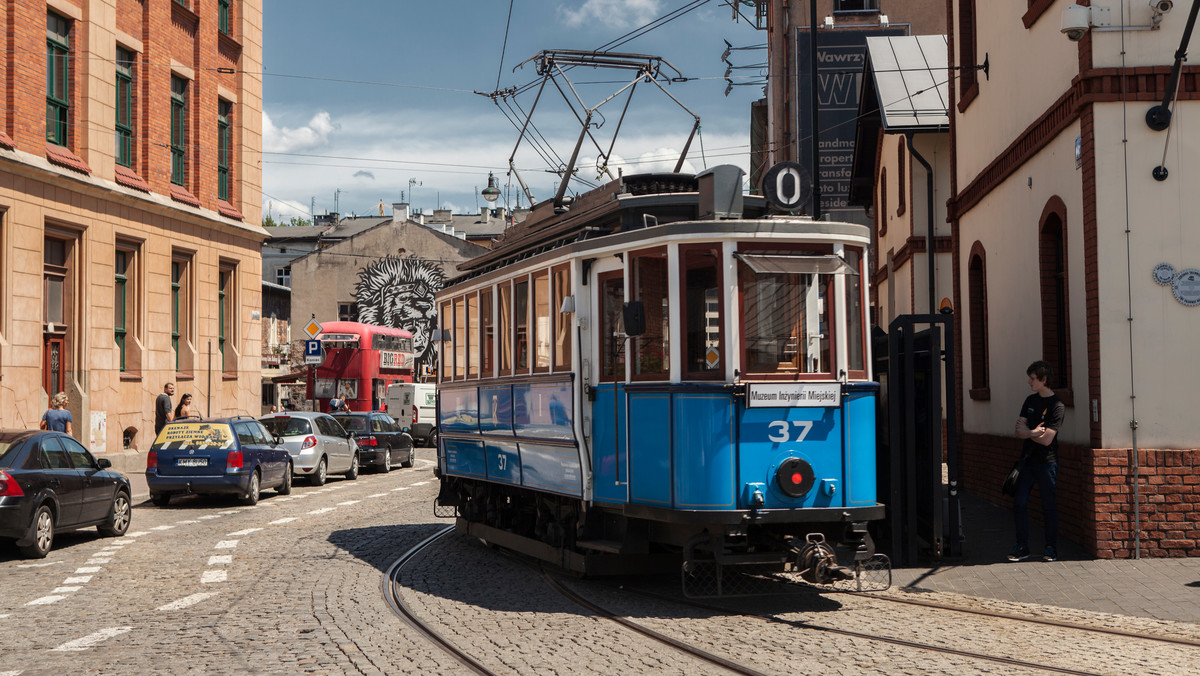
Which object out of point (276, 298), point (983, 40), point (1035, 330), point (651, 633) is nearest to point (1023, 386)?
point (1035, 330)

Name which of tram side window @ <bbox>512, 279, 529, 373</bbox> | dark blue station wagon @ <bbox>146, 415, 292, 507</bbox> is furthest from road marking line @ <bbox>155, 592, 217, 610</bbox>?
dark blue station wagon @ <bbox>146, 415, 292, 507</bbox>

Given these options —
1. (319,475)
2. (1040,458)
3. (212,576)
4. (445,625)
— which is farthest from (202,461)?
(1040,458)

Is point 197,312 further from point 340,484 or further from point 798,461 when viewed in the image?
point 798,461

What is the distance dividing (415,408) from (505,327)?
103ft

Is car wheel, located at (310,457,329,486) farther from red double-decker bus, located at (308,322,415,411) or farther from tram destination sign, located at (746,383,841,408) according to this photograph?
red double-decker bus, located at (308,322,415,411)

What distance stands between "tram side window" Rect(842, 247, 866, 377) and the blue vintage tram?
15 mm

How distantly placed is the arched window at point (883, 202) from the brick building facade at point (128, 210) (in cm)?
1688

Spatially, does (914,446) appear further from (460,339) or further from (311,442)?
(311,442)

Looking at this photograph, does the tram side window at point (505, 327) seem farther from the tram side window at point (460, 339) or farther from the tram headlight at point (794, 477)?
the tram headlight at point (794, 477)

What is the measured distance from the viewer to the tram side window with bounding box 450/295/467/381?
13.9 meters

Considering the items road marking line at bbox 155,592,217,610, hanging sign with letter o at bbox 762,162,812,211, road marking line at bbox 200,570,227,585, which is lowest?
road marking line at bbox 200,570,227,585

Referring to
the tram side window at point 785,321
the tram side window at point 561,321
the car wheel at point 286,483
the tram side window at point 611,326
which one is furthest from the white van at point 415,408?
the tram side window at point 785,321

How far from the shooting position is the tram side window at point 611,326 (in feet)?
33.2

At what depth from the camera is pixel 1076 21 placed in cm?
1151
